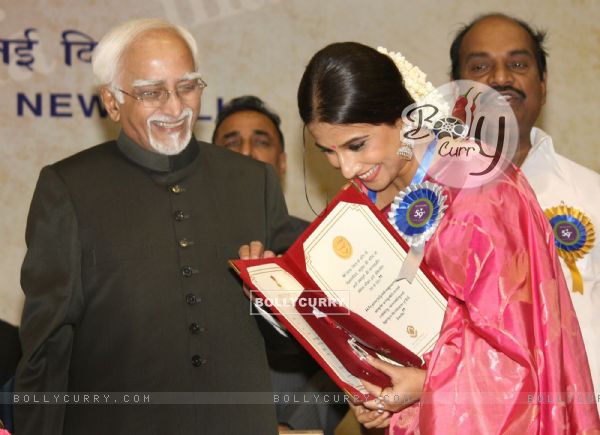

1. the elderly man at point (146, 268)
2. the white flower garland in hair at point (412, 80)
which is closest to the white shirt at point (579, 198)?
the white flower garland in hair at point (412, 80)

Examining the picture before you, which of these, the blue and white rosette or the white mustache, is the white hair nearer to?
the white mustache

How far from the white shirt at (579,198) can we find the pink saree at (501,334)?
0.85m

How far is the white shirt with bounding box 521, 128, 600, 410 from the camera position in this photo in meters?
3.31

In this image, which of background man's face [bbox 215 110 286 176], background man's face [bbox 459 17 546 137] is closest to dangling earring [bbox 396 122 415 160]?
background man's face [bbox 459 17 546 137]

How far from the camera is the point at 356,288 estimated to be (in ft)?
8.13

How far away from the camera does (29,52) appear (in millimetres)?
5301

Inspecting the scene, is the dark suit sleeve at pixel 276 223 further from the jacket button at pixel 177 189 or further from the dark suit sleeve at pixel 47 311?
the dark suit sleeve at pixel 47 311

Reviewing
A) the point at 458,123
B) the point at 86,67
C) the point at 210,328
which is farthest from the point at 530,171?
the point at 86,67

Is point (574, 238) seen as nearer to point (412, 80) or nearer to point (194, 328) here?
point (412, 80)

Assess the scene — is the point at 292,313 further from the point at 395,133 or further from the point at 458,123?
the point at 458,123

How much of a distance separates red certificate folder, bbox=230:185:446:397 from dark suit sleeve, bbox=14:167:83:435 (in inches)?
20.2

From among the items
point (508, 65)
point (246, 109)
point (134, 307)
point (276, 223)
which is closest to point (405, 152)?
point (276, 223)

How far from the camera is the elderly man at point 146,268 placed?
2623 millimetres

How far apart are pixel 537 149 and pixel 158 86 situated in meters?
1.63
